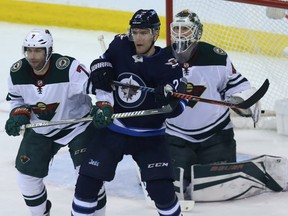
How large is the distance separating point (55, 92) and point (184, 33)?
704mm

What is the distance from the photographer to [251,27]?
584 cm

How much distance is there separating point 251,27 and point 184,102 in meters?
2.22

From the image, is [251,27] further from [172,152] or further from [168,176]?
[168,176]

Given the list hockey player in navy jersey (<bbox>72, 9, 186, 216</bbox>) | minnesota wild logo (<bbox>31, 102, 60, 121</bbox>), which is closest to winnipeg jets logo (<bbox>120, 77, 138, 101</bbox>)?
hockey player in navy jersey (<bbox>72, 9, 186, 216</bbox>)

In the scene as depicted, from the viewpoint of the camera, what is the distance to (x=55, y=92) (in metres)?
3.83

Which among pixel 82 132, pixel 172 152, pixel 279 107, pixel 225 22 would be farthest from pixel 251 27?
pixel 82 132

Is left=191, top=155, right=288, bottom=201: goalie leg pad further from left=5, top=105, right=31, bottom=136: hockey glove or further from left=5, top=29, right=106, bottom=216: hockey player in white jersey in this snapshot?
left=5, top=105, right=31, bottom=136: hockey glove

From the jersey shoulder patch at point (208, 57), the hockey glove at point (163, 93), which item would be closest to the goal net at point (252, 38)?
the jersey shoulder patch at point (208, 57)

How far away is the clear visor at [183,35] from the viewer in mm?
4207

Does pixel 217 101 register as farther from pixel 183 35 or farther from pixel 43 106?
pixel 43 106

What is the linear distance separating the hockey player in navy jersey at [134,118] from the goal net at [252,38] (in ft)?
5.83

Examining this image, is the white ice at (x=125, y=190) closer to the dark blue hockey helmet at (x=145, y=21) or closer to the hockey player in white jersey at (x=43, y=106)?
the hockey player in white jersey at (x=43, y=106)

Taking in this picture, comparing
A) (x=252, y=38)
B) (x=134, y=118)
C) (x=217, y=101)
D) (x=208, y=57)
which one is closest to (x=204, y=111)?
(x=208, y=57)

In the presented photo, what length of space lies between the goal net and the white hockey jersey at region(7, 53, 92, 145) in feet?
5.50
